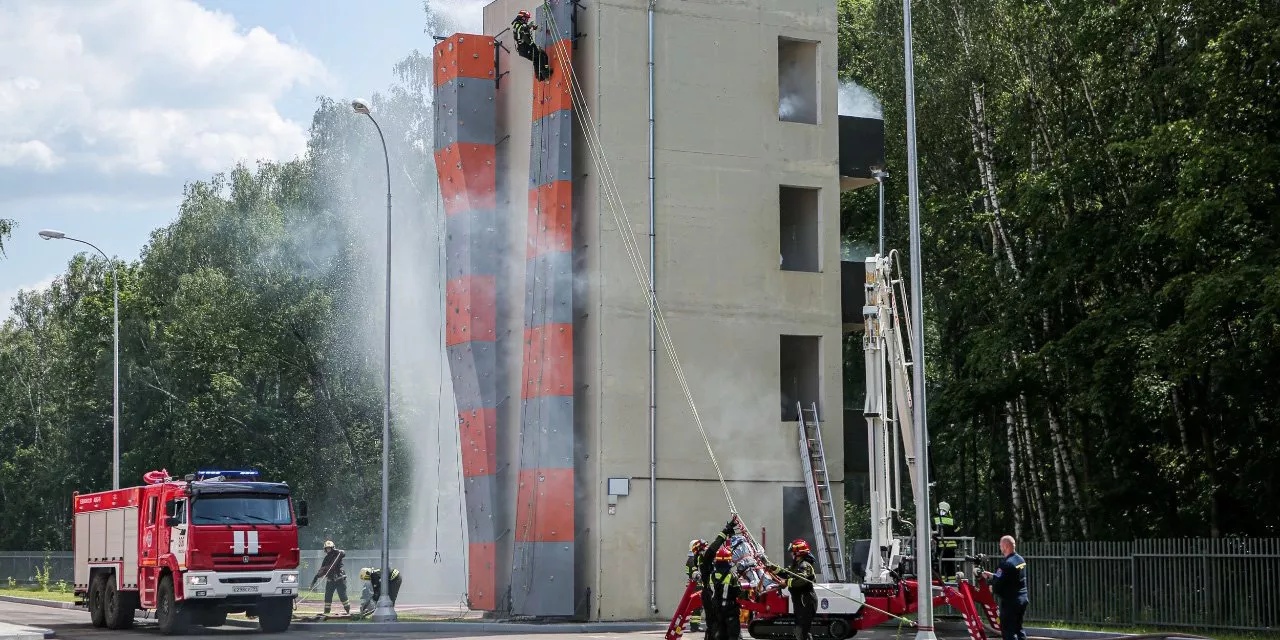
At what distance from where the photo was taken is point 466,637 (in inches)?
1063

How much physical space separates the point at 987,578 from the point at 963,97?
2324cm

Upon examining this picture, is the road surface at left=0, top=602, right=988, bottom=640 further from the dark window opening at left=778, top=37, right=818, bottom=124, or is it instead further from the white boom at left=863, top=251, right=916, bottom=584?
the dark window opening at left=778, top=37, right=818, bottom=124

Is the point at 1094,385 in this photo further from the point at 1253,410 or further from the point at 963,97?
the point at 963,97

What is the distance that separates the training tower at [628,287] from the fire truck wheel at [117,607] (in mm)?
7397

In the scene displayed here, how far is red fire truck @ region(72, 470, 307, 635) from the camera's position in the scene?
2652 cm

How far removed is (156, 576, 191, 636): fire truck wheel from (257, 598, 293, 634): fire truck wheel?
132cm

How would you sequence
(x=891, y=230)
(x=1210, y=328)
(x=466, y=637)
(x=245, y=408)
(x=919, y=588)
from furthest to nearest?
(x=245, y=408) < (x=891, y=230) < (x=1210, y=328) < (x=466, y=637) < (x=919, y=588)

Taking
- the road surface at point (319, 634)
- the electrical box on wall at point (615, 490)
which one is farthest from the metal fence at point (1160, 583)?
the electrical box on wall at point (615, 490)

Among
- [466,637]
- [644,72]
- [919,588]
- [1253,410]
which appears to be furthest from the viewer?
[1253,410]

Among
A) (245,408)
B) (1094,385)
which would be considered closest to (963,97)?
(1094,385)

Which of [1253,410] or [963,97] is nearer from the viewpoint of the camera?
[1253,410]

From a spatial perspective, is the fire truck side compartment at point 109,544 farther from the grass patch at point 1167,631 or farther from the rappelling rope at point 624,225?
the grass patch at point 1167,631

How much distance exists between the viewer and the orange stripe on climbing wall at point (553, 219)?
31.5m

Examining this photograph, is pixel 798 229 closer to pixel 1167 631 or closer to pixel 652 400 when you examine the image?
pixel 652 400
